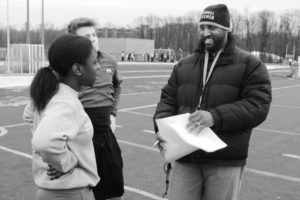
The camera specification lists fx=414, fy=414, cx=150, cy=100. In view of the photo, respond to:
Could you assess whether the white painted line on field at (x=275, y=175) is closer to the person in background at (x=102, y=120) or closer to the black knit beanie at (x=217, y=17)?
the person in background at (x=102, y=120)

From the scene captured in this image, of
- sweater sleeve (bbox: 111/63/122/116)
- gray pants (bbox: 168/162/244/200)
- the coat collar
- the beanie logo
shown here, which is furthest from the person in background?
the coat collar

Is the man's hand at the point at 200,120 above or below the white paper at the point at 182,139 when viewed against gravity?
above

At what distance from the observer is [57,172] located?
7.25 feet

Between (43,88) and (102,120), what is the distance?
1.31m

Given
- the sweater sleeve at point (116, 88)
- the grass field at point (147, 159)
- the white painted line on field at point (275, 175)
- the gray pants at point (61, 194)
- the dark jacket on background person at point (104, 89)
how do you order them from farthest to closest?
the white painted line on field at point (275, 175) → the grass field at point (147, 159) → the sweater sleeve at point (116, 88) → the dark jacket on background person at point (104, 89) → the gray pants at point (61, 194)

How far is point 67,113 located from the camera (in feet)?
6.97

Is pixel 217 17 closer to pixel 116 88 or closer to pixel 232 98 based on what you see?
pixel 232 98

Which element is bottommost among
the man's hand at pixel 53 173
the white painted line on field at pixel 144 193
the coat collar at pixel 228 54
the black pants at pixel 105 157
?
the white painted line on field at pixel 144 193

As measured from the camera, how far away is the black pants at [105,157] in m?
3.50

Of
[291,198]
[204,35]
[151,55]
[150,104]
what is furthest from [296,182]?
[151,55]

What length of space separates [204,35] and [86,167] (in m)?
1.29

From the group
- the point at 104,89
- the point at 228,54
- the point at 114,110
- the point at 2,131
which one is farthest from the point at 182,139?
the point at 2,131

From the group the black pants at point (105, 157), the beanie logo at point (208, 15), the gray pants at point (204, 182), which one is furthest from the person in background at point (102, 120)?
the beanie logo at point (208, 15)

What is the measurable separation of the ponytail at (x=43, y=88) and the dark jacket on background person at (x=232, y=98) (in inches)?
43.0
